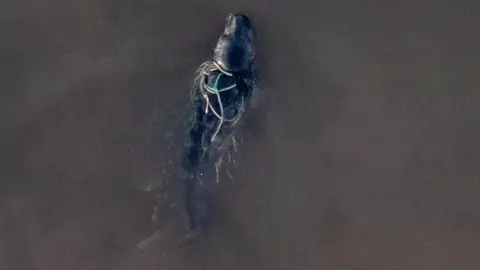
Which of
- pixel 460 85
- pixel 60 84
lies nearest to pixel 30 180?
pixel 60 84

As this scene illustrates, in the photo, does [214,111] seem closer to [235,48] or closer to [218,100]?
[218,100]

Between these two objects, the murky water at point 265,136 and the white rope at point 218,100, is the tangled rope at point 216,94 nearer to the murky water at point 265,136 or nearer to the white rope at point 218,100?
the white rope at point 218,100

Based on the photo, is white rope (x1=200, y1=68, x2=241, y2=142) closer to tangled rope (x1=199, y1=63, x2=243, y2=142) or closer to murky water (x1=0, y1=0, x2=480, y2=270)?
tangled rope (x1=199, y1=63, x2=243, y2=142)

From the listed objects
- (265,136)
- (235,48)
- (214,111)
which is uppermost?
(235,48)

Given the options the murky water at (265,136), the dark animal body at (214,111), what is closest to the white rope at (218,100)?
the dark animal body at (214,111)

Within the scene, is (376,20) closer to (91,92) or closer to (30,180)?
(91,92)

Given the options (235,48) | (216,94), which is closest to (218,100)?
(216,94)
